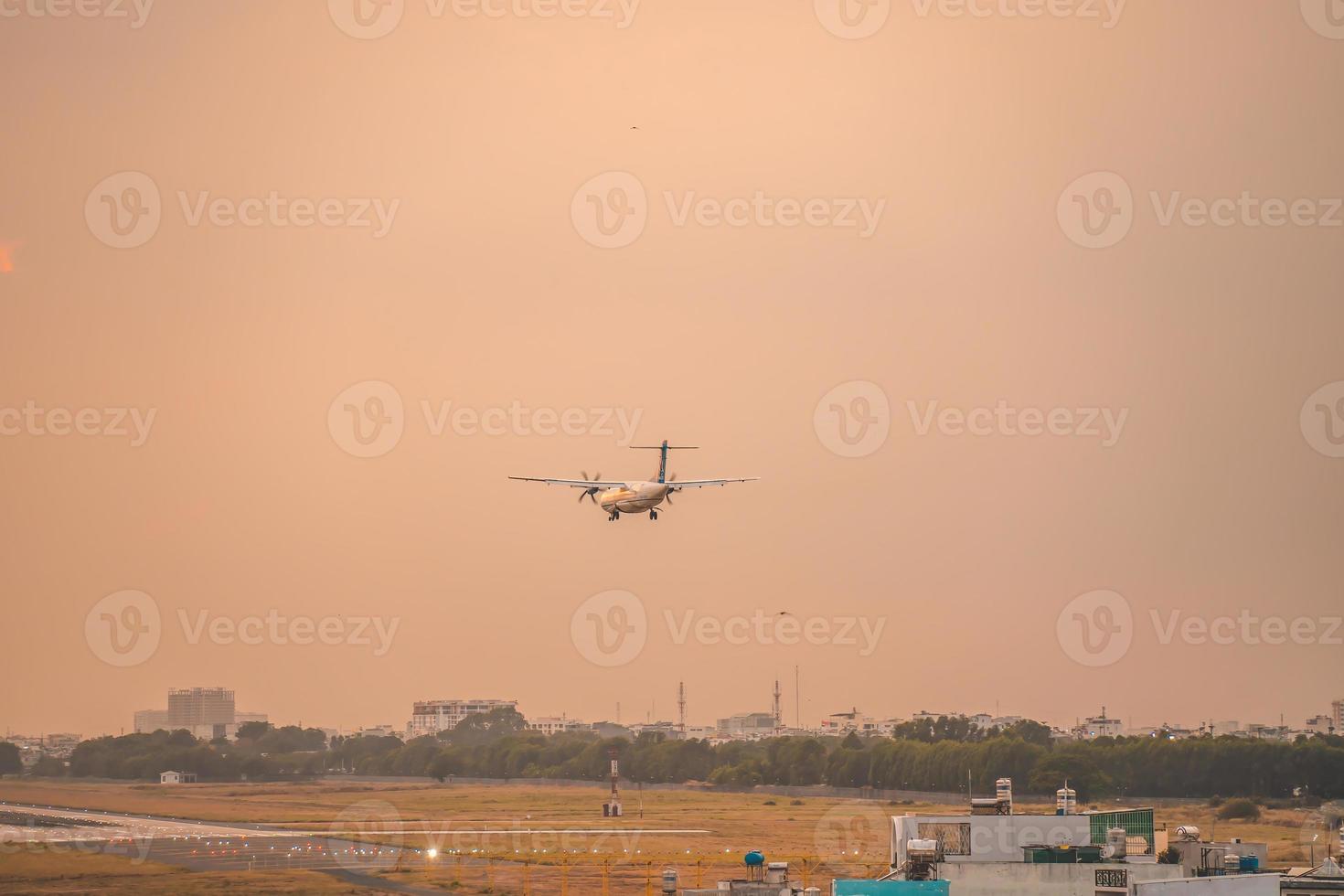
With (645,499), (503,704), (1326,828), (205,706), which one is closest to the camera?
(1326,828)

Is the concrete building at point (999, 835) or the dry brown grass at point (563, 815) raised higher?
the concrete building at point (999, 835)

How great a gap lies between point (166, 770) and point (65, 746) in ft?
36.3

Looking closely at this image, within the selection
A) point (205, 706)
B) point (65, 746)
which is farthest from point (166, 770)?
point (205, 706)

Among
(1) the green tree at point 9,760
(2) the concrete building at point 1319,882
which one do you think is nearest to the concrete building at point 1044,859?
(2) the concrete building at point 1319,882

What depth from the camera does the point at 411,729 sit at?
616 ft

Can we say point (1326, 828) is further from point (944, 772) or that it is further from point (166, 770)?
point (166, 770)

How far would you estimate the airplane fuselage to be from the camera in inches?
5290

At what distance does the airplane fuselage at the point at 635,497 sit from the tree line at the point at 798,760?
34047 mm

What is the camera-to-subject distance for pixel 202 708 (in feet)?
594

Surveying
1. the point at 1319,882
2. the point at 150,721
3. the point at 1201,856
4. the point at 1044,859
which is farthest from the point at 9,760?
the point at 1319,882

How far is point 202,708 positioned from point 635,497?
67.1m

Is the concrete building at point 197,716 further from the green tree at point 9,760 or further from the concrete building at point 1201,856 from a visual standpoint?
the concrete building at point 1201,856

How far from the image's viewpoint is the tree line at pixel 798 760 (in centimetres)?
15212

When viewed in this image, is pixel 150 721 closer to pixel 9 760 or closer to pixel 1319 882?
pixel 9 760
